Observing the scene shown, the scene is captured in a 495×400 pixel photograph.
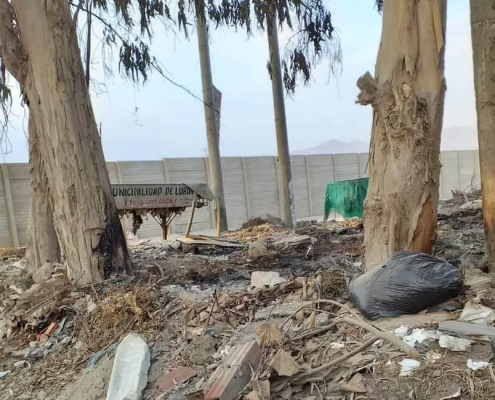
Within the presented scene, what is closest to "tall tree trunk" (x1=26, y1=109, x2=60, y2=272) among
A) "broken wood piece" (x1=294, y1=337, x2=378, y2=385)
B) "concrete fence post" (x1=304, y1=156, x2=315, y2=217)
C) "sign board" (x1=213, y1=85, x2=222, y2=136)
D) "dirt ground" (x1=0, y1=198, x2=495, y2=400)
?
Answer: "dirt ground" (x1=0, y1=198, x2=495, y2=400)

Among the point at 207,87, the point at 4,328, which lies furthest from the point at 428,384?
the point at 207,87

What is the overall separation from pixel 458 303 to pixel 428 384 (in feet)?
2.63

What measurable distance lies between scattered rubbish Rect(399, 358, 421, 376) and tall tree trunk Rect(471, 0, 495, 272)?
1365mm

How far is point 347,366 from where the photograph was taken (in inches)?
76.7

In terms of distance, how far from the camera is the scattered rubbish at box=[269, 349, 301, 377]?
1.88 m

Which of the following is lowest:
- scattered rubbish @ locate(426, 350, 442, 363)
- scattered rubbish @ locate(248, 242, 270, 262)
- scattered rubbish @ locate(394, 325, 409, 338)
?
scattered rubbish @ locate(248, 242, 270, 262)

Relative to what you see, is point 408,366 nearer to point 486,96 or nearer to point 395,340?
point 395,340

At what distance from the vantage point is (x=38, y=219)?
14.9ft

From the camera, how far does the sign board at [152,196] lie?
6.52m

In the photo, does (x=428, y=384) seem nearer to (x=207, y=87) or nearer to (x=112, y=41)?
(x=112, y=41)

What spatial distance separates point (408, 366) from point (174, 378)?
1210 mm

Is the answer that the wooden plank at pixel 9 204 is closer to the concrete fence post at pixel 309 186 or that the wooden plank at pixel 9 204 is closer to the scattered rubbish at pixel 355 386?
the concrete fence post at pixel 309 186

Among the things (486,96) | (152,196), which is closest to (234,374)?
(486,96)

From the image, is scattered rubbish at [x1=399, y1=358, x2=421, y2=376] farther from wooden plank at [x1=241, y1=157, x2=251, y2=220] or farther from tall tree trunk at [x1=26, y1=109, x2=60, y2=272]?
wooden plank at [x1=241, y1=157, x2=251, y2=220]
